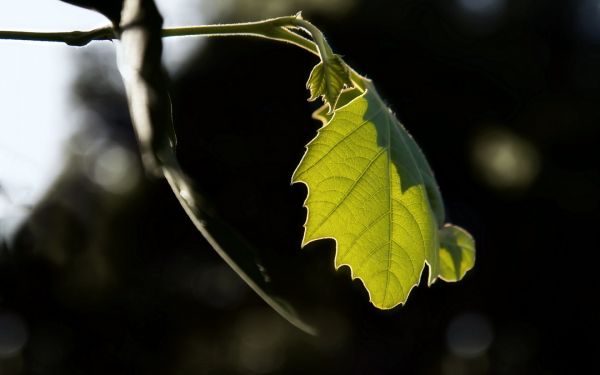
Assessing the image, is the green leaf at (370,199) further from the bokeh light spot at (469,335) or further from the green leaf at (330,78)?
the bokeh light spot at (469,335)

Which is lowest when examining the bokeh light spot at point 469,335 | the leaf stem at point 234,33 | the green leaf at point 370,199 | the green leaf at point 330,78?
the bokeh light spot at point 469,335

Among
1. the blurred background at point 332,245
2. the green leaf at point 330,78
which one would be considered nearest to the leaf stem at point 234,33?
the green leaf at point 330,78

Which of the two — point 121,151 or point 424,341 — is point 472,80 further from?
point 121,151

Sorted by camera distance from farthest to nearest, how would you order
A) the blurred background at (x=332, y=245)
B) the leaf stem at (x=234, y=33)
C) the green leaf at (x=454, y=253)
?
the blurred background at (x=332, y=245) < the green leaf at (x=454, y=253) < the leaf stem at (x=234, y=33)

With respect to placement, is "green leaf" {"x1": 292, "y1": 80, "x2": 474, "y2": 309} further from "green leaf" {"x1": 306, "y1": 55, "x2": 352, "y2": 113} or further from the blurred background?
the blurred background

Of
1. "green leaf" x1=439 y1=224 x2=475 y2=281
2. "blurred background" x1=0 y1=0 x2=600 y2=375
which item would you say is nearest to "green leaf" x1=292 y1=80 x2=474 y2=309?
"green leaf" x1=439 y1=224 x2=475 y2=281

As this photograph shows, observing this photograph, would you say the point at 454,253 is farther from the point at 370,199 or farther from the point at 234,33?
the point at 234,33

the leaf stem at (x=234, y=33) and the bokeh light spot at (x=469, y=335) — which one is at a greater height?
the leaf stem at (x=234, y=33)
